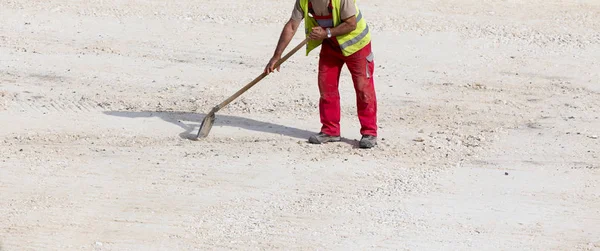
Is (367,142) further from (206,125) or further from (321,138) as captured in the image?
(206,125)

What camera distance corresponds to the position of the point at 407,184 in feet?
28.8

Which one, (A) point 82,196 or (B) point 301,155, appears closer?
(A) point 82,196

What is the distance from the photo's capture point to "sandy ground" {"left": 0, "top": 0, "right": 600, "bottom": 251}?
7895 mm

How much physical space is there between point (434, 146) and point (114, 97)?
324 centimetres

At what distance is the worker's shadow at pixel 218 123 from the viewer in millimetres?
10047

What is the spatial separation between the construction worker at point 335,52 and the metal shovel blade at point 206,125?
2.51 ft

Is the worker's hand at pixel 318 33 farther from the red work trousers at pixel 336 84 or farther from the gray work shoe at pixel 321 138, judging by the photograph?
the gray work shoe at pixel 321 138

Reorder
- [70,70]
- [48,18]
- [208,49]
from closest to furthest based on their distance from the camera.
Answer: [70,70]
[208,49]
[48,18]

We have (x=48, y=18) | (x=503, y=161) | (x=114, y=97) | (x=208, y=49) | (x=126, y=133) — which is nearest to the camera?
(x=503, y=161)

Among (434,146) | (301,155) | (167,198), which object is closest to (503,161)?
(434,146)

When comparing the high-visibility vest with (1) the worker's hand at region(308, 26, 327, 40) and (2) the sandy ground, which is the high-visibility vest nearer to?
(1) the worker's hand at region(308, 26, 327, 40)

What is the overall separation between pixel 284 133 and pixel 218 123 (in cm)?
65

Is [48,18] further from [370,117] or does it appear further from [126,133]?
[370,117]

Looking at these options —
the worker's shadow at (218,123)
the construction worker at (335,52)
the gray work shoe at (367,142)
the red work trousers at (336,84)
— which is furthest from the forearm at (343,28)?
the worker's shadow at (218,123)
